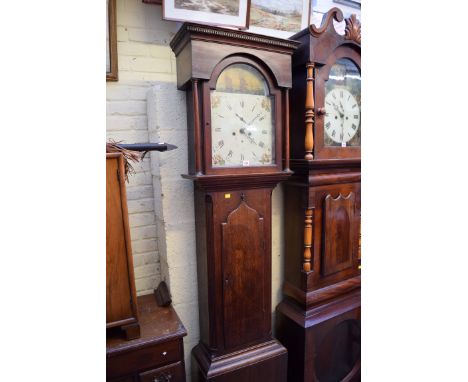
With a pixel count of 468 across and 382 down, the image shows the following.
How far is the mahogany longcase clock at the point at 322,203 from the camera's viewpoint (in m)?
1.35

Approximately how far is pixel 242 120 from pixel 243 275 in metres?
0.67

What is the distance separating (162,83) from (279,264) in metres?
1.14

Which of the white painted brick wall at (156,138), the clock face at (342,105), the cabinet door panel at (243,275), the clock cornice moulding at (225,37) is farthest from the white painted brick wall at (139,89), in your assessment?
the clock face at (342,105)

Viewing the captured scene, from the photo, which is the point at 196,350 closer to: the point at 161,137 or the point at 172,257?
the point at 172,257

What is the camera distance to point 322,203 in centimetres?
145

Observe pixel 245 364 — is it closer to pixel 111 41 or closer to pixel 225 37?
pixel 225 37

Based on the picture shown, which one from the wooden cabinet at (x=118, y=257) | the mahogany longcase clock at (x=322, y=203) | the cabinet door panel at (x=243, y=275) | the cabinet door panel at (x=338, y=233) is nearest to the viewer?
the wooden cabinet at (x=118, y=257)

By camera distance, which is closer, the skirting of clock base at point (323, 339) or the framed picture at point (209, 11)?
the framed picture at point (209, 11)

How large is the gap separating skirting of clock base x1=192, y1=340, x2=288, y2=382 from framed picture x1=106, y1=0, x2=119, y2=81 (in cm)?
133

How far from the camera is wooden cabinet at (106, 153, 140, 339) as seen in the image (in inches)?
39.9

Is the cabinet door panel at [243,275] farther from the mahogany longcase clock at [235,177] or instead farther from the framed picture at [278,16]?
the framed picture at [278,16]

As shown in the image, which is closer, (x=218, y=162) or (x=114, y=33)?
(x=218, y=162)

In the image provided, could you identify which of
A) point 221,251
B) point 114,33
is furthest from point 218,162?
point 114,33

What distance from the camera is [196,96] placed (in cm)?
110
